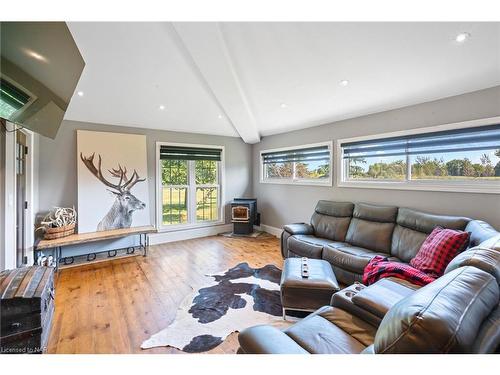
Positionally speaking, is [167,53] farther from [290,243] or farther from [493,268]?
[493,268]

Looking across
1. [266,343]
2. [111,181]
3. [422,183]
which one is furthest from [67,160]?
[422,183]

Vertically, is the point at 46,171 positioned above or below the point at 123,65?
below

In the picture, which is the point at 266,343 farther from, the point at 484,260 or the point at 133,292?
the point at 133,292

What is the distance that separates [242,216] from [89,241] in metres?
2.96

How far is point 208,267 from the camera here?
3781mm

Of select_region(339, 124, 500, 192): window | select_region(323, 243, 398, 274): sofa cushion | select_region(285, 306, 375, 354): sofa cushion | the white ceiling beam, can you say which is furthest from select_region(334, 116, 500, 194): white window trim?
select_region(285, 306, 375, 354): sofa cushion

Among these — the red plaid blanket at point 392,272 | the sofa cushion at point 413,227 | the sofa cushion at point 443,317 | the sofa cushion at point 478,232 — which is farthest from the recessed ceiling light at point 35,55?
the sofa cushion at point 413,227

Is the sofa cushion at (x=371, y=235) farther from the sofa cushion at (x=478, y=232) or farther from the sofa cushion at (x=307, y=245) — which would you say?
the sofa cushion at (x=478, y=232)

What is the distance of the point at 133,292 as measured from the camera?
118 inches

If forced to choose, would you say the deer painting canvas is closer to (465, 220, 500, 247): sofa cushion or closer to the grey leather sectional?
the grey leather sectional

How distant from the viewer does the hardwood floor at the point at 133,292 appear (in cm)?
211

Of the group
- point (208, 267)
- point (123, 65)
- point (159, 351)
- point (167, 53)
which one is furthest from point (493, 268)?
point (123, 65)
